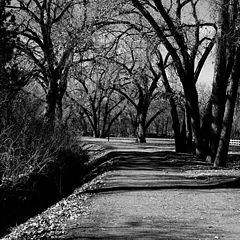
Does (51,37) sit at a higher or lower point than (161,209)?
higher

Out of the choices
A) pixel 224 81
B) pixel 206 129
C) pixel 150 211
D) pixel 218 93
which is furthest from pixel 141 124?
pixel 150 211

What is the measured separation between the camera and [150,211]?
31.5 ft

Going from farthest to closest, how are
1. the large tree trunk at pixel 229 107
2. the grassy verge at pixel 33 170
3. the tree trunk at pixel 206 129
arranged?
the tree trunk at pixel 206 129 → the large tree trunk at pixel 229 107 → the grassy verge at pixel 33 170

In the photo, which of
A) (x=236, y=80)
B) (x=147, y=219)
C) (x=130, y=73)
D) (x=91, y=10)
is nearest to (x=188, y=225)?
(x=147, y=219)

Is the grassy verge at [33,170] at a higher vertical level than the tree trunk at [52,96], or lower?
lower

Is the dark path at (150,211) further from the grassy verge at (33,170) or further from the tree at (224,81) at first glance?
the tree at (224,81)

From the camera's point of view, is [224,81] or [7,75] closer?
[7,75]

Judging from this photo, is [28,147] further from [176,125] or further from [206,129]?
[176,125]

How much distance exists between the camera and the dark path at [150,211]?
25.1 ft

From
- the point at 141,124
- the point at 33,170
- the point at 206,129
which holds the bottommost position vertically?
the point at 33,170

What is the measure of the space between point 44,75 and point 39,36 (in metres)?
2.62

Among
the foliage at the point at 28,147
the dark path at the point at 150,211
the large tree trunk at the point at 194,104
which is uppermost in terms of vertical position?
the large tree trunk at the point at 194,104

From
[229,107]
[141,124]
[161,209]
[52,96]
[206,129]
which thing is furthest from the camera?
[141,124]

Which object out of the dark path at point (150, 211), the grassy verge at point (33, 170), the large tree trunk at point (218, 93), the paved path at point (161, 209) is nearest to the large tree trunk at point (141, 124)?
the grassy verge at point (33, 170)
